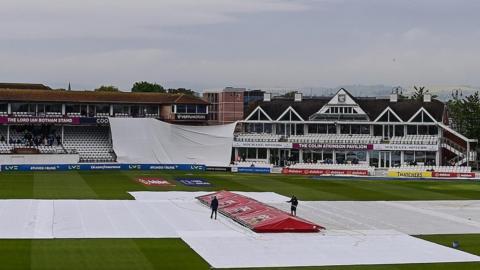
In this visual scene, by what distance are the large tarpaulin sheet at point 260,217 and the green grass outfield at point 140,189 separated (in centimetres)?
470

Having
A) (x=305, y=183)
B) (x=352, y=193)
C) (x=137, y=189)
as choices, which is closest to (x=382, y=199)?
(x=352, y=193)

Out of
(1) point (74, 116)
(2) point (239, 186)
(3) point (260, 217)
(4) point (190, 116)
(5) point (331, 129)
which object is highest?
(4) point (190, 116)

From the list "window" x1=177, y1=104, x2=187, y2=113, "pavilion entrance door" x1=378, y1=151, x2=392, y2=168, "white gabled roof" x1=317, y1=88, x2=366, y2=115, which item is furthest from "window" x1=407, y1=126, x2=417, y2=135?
"window" x1=177, y1=104, x2=187, y2=113

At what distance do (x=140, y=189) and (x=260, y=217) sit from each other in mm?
18465

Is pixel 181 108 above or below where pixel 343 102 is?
below

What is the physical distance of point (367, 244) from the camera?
103 feet

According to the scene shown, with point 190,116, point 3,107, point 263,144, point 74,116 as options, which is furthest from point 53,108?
point 263,144

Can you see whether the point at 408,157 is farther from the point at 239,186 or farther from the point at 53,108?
the point at 53,108

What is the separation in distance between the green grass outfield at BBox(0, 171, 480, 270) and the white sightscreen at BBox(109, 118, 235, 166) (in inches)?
310

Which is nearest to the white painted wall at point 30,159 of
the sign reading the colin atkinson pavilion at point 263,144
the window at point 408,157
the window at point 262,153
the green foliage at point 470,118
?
the sign reading the colin atkinson pavilion at point 263,144

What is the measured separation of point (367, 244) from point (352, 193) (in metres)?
22.4

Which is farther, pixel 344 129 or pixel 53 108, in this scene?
pixel 344 129

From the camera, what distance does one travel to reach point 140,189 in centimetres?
5238

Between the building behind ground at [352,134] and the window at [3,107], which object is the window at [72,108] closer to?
the window at [3,107]
